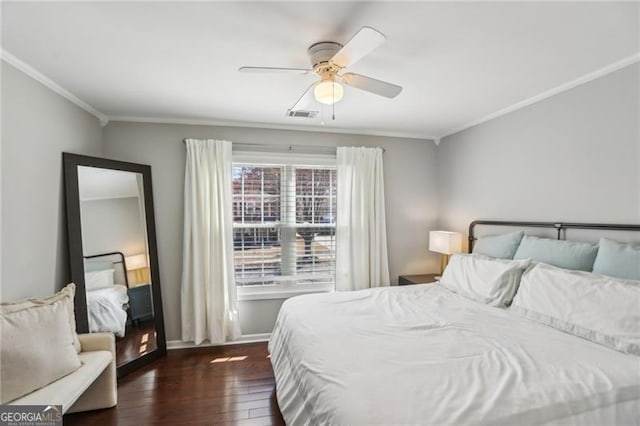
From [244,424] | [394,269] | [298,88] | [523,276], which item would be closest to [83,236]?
[244,424]

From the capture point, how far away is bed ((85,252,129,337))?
267 centimetres

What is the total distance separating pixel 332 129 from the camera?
12.3 feet

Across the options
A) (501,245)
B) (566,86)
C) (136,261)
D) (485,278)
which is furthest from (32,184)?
(566,86)

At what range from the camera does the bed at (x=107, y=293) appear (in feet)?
8.75

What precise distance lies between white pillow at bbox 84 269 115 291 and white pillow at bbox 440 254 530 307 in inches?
123

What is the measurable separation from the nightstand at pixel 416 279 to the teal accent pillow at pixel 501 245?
0.77 metres

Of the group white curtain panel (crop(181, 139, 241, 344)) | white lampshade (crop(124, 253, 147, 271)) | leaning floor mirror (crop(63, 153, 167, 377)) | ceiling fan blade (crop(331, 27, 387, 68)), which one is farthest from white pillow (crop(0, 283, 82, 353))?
ceiling fan blade (crop(331, 27, 387, 68))

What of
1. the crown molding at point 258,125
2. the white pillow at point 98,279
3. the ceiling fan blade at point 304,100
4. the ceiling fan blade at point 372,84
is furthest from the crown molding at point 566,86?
the white pillow at point 98,279

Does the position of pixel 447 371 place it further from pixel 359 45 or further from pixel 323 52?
pixel 323 52

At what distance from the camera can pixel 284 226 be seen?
3.69 meters

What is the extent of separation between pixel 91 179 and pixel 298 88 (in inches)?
79.8

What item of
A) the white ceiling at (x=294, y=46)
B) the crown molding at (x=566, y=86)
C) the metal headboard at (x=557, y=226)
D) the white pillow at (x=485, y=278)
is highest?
the white ceiling at (x=294, y=46)

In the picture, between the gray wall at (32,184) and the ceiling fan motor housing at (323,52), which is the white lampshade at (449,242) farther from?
the gray wall at (32,184)

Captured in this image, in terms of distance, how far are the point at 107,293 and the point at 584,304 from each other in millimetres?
3630
